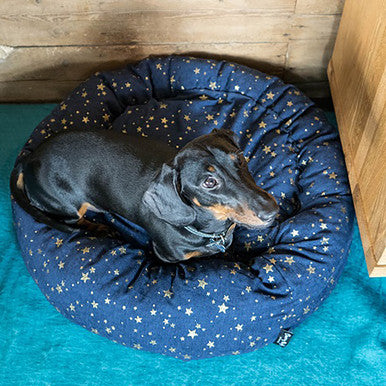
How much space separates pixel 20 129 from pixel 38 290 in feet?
4.57

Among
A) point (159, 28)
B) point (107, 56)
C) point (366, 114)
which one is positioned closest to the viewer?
point (366, 114)

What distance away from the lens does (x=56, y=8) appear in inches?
123

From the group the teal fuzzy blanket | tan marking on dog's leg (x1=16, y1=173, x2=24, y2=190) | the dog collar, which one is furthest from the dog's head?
tan marking on dog's leg (x1=16, y1=173, x2=24, y2=190)

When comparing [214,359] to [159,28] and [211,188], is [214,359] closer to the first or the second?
[211,188]

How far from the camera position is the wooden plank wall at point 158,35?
3129 millimetres

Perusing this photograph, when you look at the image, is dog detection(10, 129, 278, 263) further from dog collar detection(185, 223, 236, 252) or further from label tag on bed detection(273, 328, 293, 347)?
label tag on bed detection(273, 328, 293, 347)

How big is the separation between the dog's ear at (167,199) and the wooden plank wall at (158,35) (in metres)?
1.63

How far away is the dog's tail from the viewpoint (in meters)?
2.55

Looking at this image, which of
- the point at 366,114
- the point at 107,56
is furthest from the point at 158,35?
the point at 366,114

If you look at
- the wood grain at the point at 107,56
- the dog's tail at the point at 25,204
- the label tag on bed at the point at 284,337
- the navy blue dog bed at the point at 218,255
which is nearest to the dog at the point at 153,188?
the dog's tail at the point at 25,204

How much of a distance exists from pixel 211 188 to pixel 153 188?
0.83 ft

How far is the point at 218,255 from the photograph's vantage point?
8.57 feet

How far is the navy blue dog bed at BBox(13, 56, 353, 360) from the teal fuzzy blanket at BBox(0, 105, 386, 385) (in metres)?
0.12

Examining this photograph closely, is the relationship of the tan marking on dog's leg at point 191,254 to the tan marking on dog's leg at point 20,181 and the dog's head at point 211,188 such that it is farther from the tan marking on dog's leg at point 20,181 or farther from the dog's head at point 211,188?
the tan marking on dog's leg at point 20,181
